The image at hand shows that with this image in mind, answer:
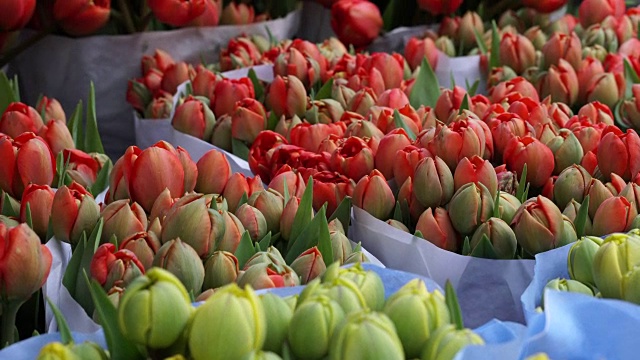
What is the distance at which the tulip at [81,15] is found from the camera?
1.43 m

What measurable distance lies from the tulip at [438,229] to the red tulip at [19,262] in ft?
1.17

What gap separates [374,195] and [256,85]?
0.50 metres

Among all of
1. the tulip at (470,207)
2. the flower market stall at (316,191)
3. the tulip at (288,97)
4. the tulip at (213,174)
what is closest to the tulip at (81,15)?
the flower market stall at (316,191)

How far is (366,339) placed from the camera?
47cm

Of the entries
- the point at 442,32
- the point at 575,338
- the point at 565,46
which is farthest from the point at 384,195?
the point at 442,32

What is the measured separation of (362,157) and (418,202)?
94 mm

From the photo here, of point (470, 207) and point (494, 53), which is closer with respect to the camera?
point (470, 207)

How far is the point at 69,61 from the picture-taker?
5.19ft

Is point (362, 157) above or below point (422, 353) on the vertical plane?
below

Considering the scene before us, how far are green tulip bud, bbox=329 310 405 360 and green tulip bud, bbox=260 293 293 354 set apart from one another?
1.9 inches

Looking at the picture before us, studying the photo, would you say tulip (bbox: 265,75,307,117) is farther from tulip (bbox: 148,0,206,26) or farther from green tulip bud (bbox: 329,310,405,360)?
green tulip bud (bbox: 329,310,405,360)

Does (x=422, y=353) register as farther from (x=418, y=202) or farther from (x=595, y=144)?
(x=595, y=144)

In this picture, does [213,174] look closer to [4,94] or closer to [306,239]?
[306,239]

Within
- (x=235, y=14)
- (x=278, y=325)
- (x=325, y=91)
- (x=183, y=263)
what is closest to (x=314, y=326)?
(x=278, y=325)
